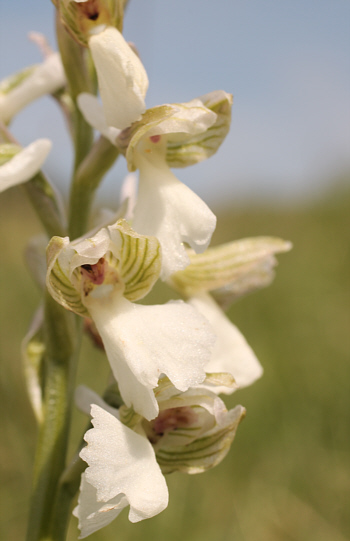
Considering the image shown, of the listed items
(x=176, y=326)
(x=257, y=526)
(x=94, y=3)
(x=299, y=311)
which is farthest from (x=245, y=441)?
(x=94, y=3)

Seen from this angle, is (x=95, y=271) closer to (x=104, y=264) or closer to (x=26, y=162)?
(x=104, y=264)

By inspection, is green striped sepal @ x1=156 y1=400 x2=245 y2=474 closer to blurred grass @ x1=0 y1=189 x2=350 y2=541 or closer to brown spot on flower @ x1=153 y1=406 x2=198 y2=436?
brown spot on flower @ x1=153 y1=406 x2=198 y2=436

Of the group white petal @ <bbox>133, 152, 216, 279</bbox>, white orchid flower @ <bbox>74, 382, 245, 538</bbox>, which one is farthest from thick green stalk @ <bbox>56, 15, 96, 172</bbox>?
white orchid flower @ <bbox>74, 382, 245, 538</bbox>

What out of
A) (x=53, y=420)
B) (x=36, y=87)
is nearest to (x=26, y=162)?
(x=36, y=87)

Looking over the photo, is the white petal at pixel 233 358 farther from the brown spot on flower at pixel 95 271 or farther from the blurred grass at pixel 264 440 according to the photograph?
the blurred grass at pixel 264 440

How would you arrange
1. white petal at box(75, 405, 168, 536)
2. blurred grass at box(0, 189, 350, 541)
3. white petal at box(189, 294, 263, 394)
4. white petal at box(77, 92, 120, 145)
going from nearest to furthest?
white petal at box(75, 405, 168, 536), white petal at box(77, 92, 120, 145), white petal at box(189, 294, 263, 394), blurred grass at box(0, 189, 350, 541)
